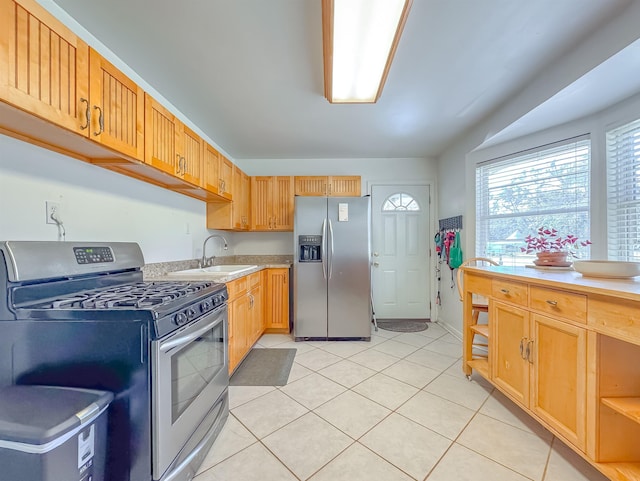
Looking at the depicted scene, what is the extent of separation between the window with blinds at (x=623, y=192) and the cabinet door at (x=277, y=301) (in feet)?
9.79

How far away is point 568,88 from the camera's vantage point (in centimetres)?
167

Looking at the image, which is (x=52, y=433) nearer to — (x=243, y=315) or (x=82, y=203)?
(x=82, y=203)

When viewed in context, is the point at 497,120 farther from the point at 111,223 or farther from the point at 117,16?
the point at 111,223

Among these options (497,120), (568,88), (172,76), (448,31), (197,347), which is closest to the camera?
(197,347)

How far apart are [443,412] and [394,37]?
2352 mm

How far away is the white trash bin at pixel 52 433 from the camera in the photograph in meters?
0.76

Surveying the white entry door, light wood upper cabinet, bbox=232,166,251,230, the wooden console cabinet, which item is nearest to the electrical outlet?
light wood upper cabinet, bbox=232,166,251,230

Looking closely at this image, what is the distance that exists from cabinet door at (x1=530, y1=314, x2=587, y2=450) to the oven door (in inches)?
73.6

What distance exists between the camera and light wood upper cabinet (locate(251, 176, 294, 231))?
11.8 ft

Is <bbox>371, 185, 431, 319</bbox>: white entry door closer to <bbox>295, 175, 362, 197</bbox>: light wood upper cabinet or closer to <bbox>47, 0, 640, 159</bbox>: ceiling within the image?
<bbox>295, 175, 362, 197</bbox>: light wood upper cabinet

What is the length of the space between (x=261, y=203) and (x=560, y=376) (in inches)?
131

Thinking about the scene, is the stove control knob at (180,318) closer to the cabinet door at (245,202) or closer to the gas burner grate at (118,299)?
the gas burner grate at (118,299)

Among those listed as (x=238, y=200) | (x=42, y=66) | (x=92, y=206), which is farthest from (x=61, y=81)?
(x=238, y=200)

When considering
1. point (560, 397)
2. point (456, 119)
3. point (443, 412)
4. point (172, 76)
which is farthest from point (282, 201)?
point (560, 397)
